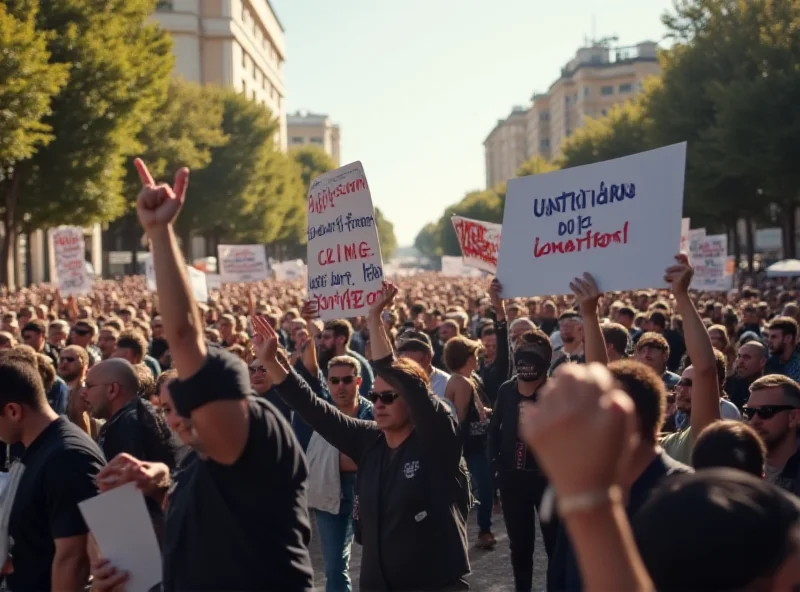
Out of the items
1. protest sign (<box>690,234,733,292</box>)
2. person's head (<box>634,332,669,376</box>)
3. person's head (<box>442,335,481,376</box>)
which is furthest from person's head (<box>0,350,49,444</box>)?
protest sign (<box>690,234,733,292</box>)

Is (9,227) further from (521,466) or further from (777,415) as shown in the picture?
(777,415)

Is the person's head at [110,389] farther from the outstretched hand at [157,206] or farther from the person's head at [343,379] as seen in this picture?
the outstretched hand at [157,206]

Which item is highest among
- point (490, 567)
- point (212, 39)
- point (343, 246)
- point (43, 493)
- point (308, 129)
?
point (308, 129)

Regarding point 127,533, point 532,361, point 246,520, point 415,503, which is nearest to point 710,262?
point 532,361

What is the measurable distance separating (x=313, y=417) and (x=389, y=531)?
663mm

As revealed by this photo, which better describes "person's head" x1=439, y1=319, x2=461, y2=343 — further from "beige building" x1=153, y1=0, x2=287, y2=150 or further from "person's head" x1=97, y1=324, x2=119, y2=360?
"beige building" x1=153, y1=0, x2=287, y2=150

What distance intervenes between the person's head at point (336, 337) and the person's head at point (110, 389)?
15.5 feet

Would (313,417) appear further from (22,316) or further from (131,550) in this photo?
(22,316)

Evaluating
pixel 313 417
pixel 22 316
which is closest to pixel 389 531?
pixel 313 417

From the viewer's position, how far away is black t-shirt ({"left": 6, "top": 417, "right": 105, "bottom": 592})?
144 inches

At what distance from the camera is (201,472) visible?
3.09 meters

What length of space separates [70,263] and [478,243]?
781 cm

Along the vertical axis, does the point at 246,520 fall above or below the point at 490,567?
above

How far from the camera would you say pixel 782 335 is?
938cm
